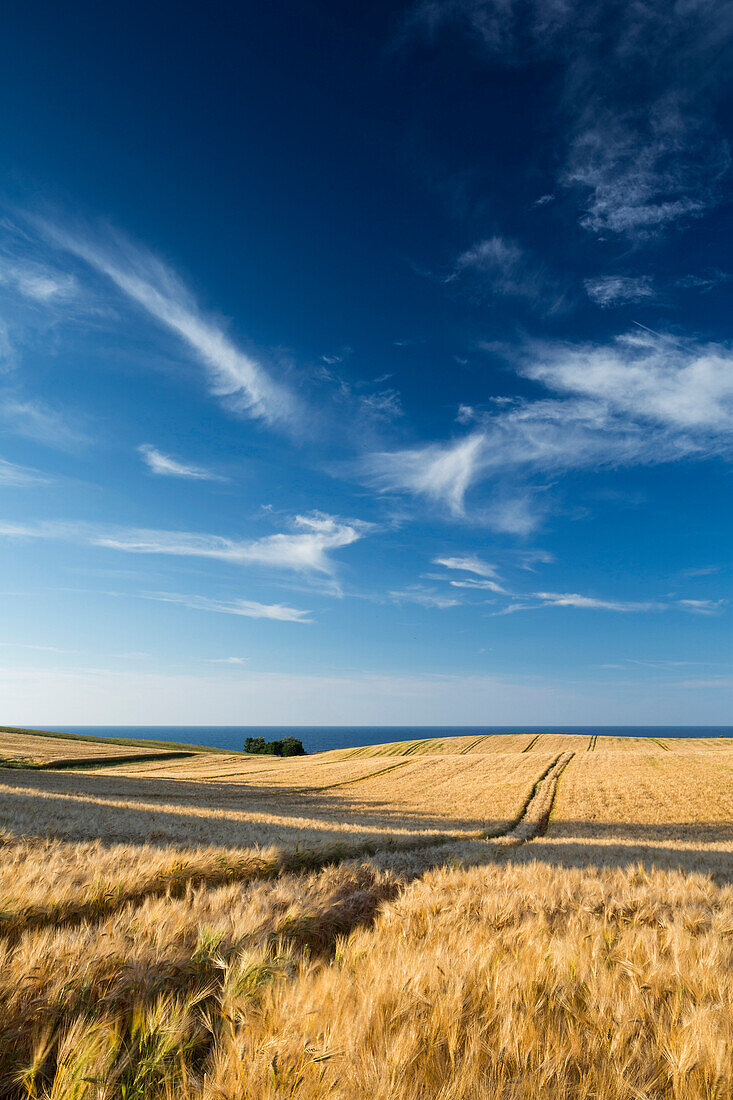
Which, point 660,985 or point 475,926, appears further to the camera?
point 475,926

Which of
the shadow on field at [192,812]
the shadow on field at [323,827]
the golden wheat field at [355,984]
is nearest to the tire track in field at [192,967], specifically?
the golden wheat field at [355,984]

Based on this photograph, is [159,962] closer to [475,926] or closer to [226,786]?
[475,926]

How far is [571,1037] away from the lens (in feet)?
6.82

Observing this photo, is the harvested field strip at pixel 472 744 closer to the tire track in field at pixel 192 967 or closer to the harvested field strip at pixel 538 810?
the harvested field strip at pixel 538 810

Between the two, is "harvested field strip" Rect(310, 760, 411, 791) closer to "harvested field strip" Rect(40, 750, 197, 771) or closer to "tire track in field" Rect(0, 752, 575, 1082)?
"harvested field strip" Rect(40, 750, 197, 771)

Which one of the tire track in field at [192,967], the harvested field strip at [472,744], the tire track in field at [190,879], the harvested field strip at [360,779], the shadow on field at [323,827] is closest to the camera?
the tire track in field at [192,967]

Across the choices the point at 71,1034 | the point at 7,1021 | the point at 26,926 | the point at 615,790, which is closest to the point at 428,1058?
the point at 71,1034

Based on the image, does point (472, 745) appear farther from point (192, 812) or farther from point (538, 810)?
point (192, 812)

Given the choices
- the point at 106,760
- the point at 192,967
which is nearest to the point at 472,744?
the point at 106,760

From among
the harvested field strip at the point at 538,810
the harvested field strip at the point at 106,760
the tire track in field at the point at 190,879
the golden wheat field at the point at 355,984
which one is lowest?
the harvested field strip at the point at 106,760

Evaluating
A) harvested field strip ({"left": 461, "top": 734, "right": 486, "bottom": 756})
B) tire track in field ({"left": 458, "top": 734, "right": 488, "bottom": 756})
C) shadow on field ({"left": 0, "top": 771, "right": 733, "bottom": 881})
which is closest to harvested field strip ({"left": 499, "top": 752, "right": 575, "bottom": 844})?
shadow on field ({"left": 0, "top": 771, "right": 733, "bottom": 881})

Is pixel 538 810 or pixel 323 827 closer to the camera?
pixel 323 827

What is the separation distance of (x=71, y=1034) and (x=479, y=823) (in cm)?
2463

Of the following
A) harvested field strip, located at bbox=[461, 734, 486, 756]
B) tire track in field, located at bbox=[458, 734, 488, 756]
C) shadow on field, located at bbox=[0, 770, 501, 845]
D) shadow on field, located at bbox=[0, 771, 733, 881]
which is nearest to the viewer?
shadow on field, located at bbox=[0, 771, 733, 881]
